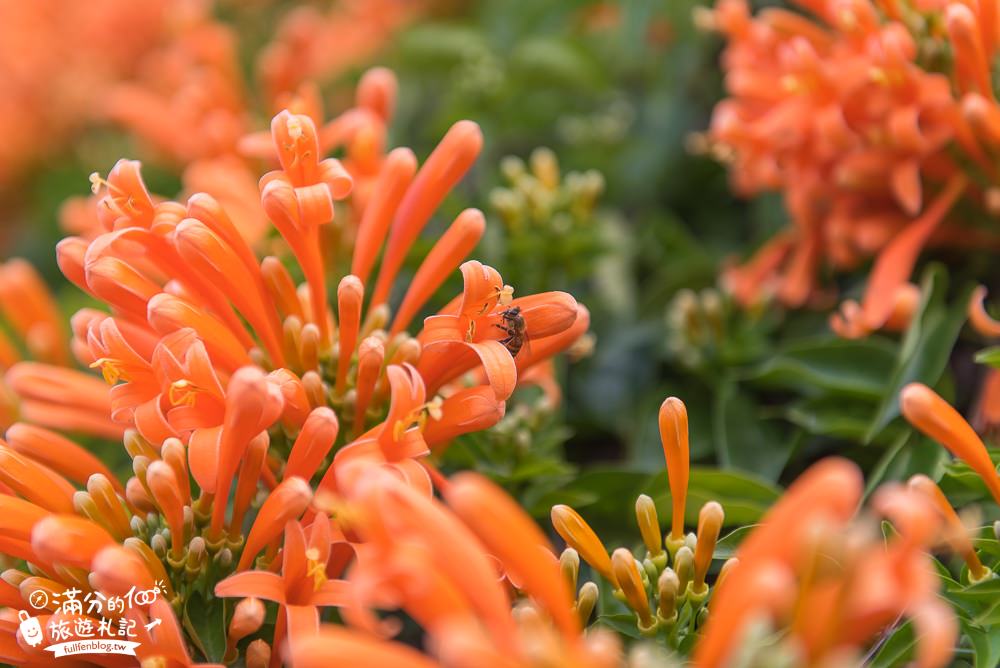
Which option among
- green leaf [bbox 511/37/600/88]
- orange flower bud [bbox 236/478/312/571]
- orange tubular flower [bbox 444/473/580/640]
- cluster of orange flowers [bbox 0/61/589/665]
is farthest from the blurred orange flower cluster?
orange tubular flower [bbox 444/473/580/640]

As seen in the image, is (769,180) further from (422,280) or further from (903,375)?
(422,280)

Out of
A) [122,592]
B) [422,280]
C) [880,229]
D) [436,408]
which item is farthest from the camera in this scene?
[880,229]

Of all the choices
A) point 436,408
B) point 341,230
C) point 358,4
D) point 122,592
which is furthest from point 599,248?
point 358,4

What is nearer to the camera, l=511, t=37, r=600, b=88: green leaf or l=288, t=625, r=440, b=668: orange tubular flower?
l=288, t=625, r=440, b=668: orange tubular flower

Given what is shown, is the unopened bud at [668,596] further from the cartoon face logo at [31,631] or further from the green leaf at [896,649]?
the cartoon face logo at [31,631]

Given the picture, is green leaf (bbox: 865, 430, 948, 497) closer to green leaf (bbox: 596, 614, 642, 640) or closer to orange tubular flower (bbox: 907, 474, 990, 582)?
orange tubular flower (bbox: 907, 474, 990, 582)

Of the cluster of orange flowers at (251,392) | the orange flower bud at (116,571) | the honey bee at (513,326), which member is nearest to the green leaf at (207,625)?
the cluster of orange flowers at (251,392)

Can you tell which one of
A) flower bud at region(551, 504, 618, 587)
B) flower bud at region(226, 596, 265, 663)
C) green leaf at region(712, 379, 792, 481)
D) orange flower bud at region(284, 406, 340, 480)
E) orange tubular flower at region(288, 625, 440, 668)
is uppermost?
orange tubular flower at region(288, 625, 440, 668)
